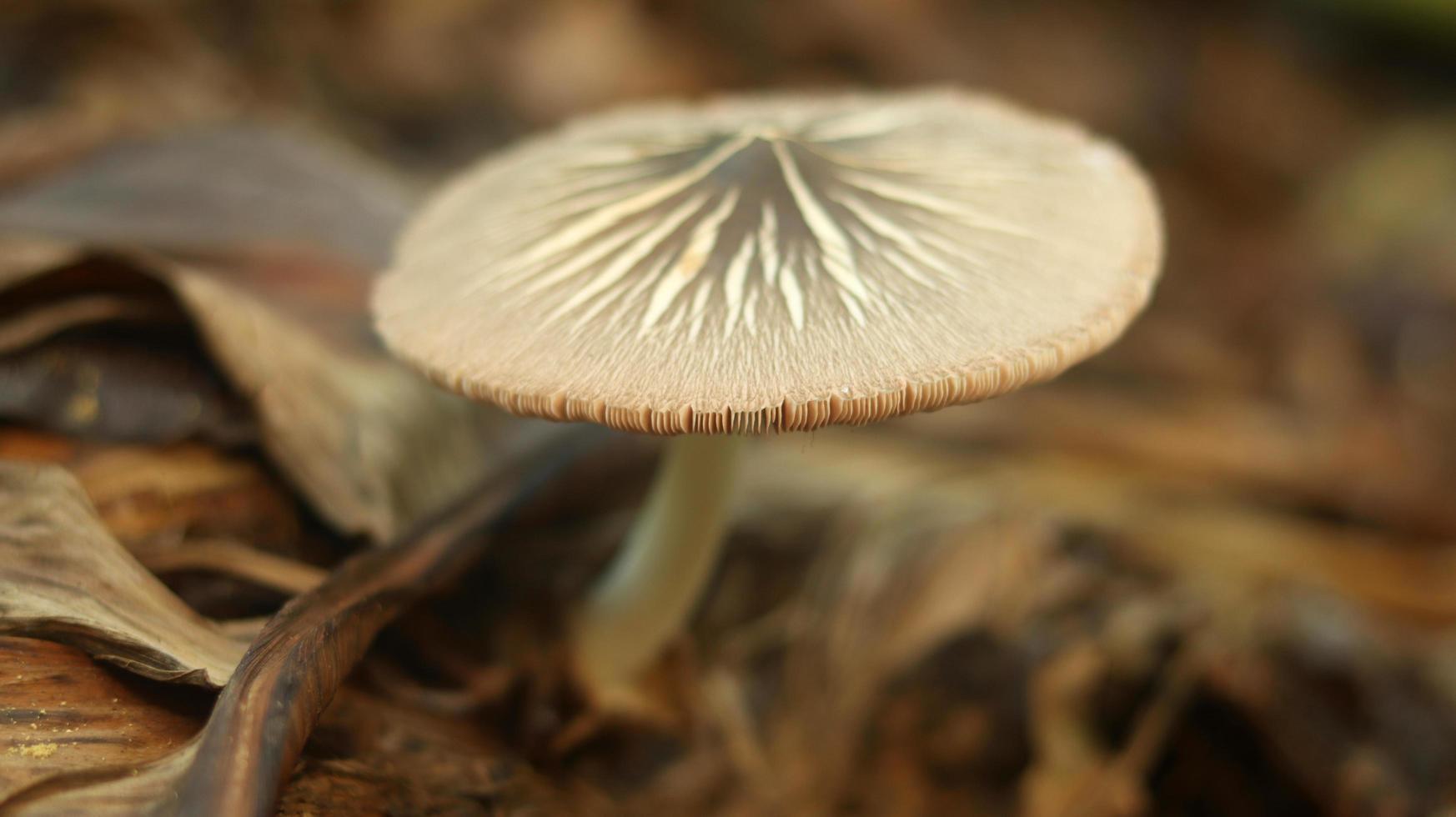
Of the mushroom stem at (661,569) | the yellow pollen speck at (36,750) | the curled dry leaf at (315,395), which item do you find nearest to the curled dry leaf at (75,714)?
the yellow pollen speck at (36,750)

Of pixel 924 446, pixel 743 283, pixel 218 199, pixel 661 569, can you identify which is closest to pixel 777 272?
pixel 743 283

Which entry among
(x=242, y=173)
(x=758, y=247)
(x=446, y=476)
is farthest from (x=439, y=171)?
(x=758, y=247)

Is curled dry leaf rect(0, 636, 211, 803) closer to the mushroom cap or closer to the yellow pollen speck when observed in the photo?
the yellow pollen speck

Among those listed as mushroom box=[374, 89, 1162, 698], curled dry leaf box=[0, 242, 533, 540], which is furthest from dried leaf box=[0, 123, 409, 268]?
mushroom box=[374, 89, 1162, 698]

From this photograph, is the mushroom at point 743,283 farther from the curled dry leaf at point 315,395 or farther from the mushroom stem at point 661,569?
the curled dry leaf at point 315,395

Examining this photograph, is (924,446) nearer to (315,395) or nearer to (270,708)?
(315,395)

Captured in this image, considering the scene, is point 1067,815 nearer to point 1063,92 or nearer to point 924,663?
point 924,663
